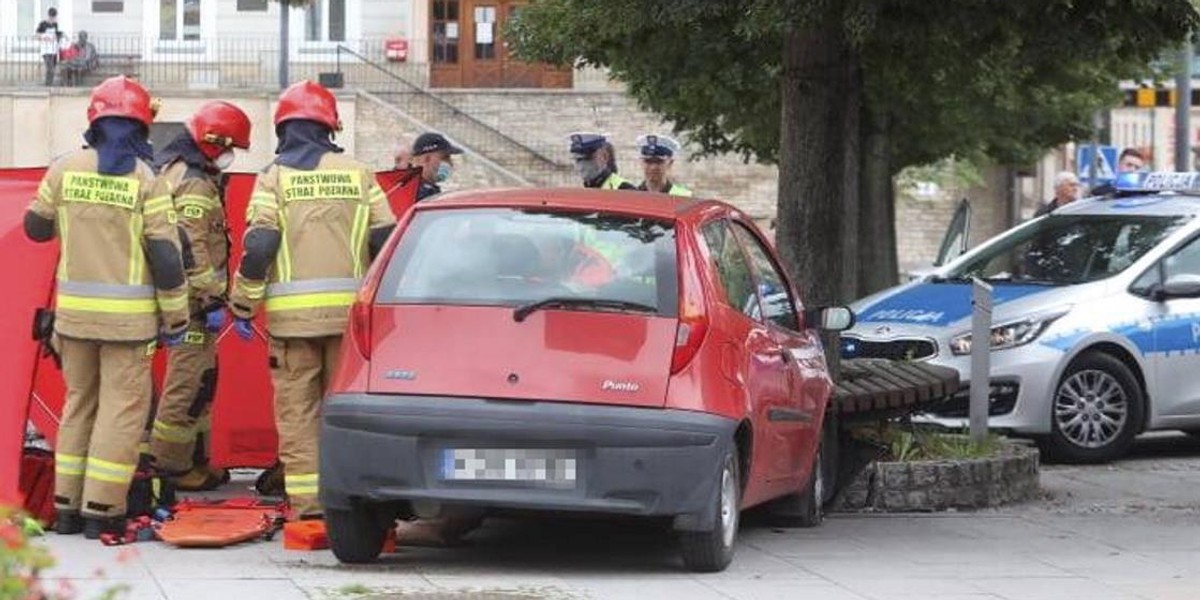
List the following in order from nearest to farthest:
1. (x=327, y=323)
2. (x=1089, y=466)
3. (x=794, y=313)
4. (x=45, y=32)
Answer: (x=327, y=323) → (x=794, y=313) → (x=1089, y=466) → (x=45, y=32)

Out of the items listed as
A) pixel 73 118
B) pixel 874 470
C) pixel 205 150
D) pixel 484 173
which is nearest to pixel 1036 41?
pixel 874 470

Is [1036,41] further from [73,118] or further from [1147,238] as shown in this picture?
[73,118]

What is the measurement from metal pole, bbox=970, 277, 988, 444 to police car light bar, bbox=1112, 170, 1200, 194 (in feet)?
12.1

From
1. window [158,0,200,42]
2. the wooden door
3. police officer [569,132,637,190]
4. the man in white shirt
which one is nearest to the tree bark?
police officer [569,132,637,190]

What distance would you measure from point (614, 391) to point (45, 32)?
44.1m

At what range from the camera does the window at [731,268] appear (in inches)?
375

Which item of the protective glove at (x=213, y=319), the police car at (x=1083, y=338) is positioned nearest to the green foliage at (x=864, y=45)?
the police car at (x=1083, y=338)

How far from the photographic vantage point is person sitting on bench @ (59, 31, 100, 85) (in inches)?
1948

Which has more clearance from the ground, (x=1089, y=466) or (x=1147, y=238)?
(x=1147, y=238)

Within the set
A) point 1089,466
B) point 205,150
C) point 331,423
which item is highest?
point 205,150

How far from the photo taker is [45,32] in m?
50.9

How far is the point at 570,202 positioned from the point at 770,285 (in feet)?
4.05

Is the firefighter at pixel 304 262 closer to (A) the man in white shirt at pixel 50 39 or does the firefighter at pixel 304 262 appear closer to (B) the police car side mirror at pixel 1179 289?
(B) the police car side mirror at pixel 1179 289

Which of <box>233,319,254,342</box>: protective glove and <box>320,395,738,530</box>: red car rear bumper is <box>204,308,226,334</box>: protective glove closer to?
<box>233,319,254,342</box>: protective glove
